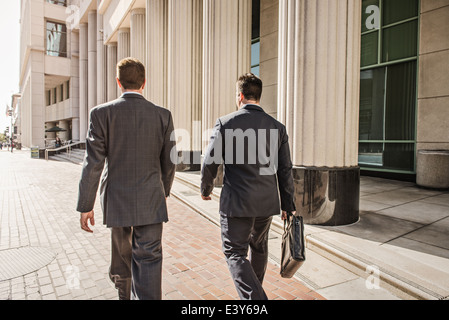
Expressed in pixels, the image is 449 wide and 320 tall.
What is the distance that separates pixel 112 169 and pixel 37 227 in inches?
164

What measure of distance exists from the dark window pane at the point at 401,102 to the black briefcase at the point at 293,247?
27.2ft

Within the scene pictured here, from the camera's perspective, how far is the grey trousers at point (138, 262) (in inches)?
93.5

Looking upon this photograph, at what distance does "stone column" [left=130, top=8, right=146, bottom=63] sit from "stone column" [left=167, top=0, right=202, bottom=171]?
484 centimetres

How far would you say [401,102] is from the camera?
9250 millimetres

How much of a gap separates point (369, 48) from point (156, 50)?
363 inches

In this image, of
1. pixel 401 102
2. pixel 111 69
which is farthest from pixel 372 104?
pixel 111 69

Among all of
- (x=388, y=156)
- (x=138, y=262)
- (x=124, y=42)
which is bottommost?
(x=138, y=262)

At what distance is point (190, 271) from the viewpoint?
141 inches

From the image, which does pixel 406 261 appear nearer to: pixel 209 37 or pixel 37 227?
pixel 37 227

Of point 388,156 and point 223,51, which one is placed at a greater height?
point 223,51

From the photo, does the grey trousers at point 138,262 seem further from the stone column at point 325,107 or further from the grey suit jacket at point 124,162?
the stone column at point 325,107

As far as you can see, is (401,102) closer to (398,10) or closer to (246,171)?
(398,10)

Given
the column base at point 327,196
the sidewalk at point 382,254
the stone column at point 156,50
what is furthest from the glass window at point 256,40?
the column base at point 327,196
